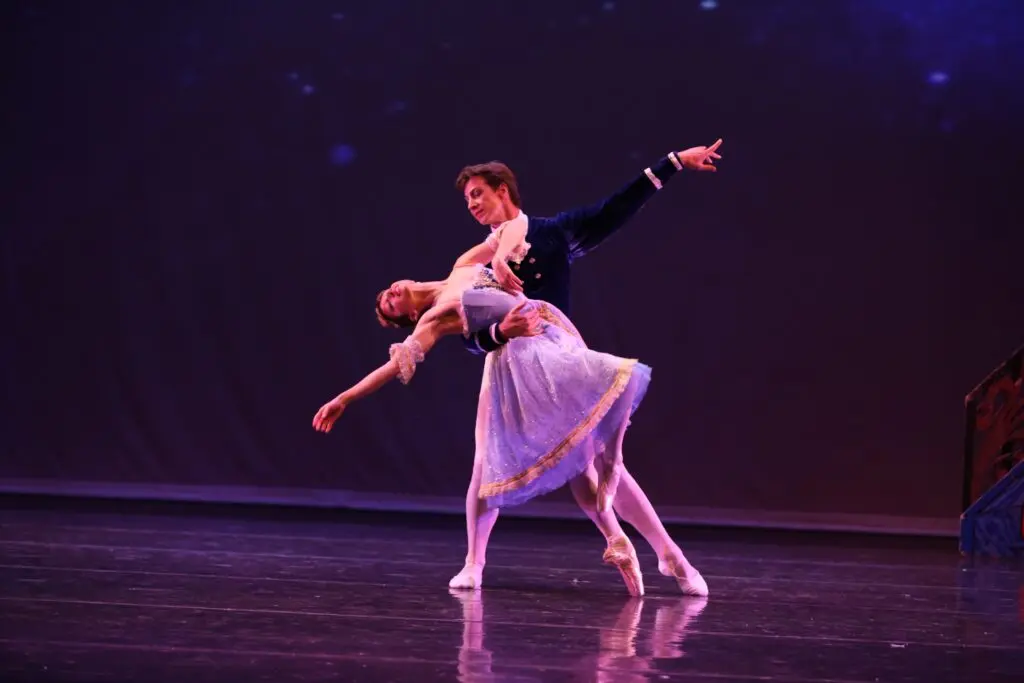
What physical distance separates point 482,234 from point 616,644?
3.66 meters

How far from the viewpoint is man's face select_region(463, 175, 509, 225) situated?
3658 mm

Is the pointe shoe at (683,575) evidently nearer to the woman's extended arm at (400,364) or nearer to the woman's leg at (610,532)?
the woman's leg at (610,532)

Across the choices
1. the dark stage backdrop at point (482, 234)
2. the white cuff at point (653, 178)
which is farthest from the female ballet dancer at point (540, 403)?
the dark stage backdrop at point (482, 234)

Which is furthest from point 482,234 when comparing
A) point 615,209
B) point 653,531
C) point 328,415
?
point 328,415

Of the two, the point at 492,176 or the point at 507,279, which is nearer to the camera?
the point at 507,279

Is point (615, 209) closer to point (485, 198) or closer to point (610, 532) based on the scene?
point (485, 198)

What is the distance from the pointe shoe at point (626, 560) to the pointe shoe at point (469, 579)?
38 centimetres

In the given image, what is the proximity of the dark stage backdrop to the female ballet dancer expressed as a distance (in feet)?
8.61

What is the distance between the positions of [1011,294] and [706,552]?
7.11 feet

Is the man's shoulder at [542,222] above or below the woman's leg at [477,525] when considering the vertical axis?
above

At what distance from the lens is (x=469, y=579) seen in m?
3.50

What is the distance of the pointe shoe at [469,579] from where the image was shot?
348 cm

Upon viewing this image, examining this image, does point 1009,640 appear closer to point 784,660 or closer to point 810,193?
point 784,660

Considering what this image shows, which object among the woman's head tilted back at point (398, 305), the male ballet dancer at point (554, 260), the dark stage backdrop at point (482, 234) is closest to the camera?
the woman's head tilted back at point (398, 305)
